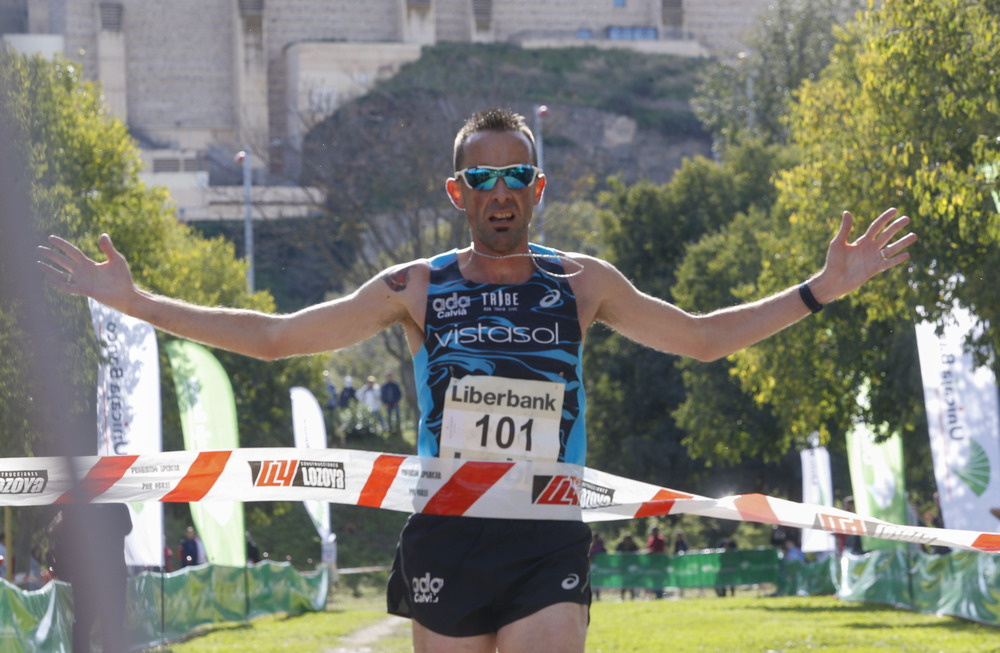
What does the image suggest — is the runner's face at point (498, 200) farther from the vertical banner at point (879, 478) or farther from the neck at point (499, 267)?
the vertical banner at point (879, 478)

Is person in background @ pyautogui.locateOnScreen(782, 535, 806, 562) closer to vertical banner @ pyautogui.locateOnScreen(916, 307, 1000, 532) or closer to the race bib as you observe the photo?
vertical banner @ pyautogui.locateOnScreen(916, 307, 1000, 532)

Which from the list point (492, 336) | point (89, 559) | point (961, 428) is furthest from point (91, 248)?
point (492, 336)

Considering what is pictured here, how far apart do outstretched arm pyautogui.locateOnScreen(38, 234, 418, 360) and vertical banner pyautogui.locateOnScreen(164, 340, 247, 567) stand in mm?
12489

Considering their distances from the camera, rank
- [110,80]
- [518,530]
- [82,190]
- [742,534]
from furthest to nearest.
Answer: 1. [110,80]
2. [742,534]
3. [82,190]
4. [518,530]

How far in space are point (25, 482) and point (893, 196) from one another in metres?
13.0

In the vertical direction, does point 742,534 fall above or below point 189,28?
below

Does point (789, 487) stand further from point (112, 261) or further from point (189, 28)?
point (189, 28)

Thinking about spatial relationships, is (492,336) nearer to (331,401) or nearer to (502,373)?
(502,373)

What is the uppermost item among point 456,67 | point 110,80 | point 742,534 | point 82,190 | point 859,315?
point 110,80

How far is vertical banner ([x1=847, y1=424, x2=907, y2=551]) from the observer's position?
65.1 feet

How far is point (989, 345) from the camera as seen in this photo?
55.4 feet

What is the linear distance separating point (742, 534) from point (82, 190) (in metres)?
25.4

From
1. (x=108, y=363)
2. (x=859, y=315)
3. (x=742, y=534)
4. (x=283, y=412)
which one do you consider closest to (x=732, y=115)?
(x=742, y=534)

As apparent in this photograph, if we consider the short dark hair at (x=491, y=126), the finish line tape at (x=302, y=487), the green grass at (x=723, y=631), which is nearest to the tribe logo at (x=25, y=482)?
the finish line tape at (x=302, y=487)
